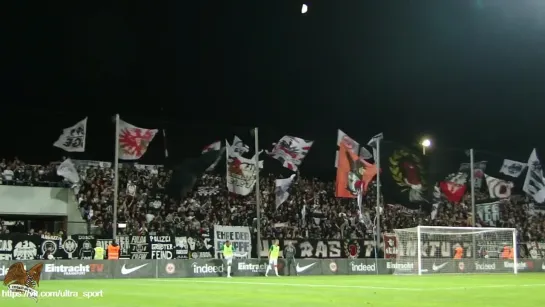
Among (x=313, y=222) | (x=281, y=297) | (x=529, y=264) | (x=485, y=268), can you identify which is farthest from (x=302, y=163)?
(x=281, y=297)

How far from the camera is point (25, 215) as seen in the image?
39344mm

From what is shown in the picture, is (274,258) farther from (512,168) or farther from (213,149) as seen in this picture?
(512,168)

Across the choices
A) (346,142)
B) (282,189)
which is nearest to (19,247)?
(282,189)

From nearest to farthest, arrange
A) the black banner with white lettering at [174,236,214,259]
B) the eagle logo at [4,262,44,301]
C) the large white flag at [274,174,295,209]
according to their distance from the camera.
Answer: the eagle logo at [4,262,44,301] → the black banner with white lettering at [174,236,214,259] → the large white flag at [274,174,295,209]

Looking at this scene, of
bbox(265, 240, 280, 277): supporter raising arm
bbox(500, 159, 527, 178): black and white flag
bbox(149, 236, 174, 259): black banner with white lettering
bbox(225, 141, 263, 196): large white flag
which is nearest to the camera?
bbox(265, 240, 280, 277): supporter raising arm

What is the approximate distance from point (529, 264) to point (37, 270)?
34447mm

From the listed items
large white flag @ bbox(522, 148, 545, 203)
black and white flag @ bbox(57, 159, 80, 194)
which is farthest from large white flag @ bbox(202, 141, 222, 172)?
large white flag @ bbox(522, 148, 545, 203)

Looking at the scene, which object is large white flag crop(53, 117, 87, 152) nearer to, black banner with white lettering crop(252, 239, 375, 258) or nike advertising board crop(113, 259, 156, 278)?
nike advertising board crop(113, 259, 156, 278)

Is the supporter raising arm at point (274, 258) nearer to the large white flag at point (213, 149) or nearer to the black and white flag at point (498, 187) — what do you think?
the large white flag at point (213, 149)

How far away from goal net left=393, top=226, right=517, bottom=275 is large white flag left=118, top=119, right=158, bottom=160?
14841 millimetres

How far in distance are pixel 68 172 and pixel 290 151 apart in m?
12.7

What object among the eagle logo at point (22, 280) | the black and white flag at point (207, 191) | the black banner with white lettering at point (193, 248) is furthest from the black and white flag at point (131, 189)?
the eagle logo at point (22, 280)

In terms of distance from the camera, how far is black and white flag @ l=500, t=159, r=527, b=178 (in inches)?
1790

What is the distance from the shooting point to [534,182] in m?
45.2
